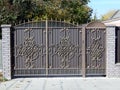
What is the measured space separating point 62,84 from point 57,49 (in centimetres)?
221

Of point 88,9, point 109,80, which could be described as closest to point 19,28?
point 109,80

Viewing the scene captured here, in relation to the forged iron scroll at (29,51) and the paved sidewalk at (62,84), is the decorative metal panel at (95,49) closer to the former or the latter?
the paved sidewalk at (62,84)

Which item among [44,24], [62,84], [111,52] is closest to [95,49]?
[111,52]

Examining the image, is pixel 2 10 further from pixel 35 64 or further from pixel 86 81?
pixel 86 81

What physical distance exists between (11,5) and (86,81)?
39.8ft

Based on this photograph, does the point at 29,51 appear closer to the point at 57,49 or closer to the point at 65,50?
the point at 57,49

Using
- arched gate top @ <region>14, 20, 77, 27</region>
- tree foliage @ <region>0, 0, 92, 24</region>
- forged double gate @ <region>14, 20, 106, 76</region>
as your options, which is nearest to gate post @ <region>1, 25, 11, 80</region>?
forged double gate @ <region>14, 20, 106, 76</region>

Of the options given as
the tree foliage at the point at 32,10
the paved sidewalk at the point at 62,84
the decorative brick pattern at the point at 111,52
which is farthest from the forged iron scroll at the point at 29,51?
the tree foliage at the point at 32,10

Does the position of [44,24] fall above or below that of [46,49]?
above

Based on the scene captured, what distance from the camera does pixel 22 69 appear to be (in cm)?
1580

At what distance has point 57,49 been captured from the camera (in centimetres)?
1583

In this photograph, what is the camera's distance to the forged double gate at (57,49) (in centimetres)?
1576

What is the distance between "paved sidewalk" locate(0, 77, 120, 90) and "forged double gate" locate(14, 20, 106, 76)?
1.86 ft

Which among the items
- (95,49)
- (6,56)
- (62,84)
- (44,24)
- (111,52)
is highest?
(44,24)
